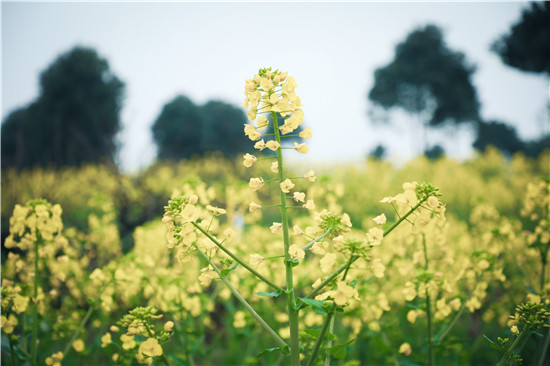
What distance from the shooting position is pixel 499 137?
65.2 feet

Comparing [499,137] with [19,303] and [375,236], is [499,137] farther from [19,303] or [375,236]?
[19,303]

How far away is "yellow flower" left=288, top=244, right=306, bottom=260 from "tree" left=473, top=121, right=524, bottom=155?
23.3 metres

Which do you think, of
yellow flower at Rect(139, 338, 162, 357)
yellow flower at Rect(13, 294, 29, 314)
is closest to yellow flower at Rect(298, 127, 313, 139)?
yellow flower at Rect(139, 338, 162, 357)

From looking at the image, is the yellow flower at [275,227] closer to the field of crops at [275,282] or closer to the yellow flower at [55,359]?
the field of crops at [275,282]

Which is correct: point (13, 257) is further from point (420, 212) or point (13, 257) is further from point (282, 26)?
point (282, 26)

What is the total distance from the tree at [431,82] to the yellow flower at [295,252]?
19.8m

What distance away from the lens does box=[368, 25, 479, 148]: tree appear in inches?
746

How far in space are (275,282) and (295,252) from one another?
168cm

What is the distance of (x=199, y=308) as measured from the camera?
7.32 ft

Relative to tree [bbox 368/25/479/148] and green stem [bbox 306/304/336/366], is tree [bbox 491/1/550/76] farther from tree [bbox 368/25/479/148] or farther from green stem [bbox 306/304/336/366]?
green stem [bbox 306/304/336/366]

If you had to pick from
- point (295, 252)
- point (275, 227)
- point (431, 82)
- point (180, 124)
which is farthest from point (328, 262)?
point (431, 82)

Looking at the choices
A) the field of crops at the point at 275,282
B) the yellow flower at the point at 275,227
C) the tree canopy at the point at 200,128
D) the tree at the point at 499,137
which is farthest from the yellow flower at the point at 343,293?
the tree at the point at 499,137

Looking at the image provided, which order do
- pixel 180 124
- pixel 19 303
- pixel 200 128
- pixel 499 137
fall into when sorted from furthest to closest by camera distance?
pixel 499 137 < pixel 200 128 < pixel 180 124 < pixel 19 303

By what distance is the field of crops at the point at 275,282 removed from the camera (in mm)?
1067
